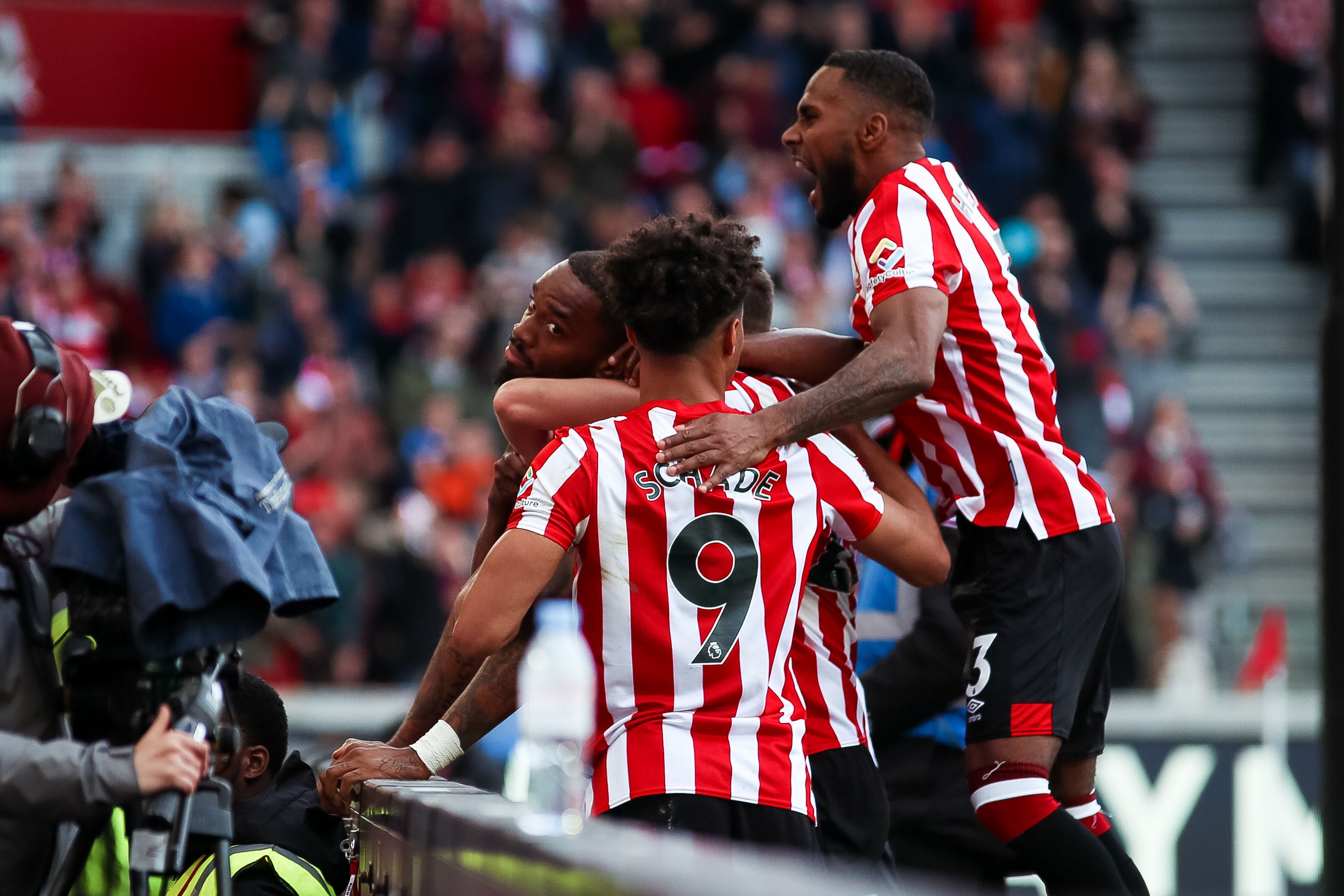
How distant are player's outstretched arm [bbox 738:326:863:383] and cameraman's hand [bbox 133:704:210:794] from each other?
167 cm

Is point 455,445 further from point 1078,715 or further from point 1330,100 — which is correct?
point 1330,100

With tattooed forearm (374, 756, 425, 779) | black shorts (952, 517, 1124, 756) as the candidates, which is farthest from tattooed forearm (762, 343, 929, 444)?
tattooed forearm (374, 756, 425, 779)

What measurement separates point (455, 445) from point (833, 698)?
8.79 meters

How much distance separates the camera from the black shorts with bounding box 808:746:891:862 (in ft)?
12.9

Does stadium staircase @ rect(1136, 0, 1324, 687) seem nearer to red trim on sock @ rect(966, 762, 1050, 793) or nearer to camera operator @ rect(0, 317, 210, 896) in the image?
red trim on sock @ rect(966, 762, 1050, 793)

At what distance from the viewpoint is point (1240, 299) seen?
56.4 ft

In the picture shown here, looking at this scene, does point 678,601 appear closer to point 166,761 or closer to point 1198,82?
point 166,761

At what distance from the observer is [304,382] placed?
12.9m

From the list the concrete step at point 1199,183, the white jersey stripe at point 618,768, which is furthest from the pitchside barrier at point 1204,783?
the concrete step at point 1199,183

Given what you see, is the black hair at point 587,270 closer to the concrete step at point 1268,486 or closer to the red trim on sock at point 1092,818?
the red trim on sock at point 1092,818

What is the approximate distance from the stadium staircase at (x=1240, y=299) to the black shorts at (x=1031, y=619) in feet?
33.4

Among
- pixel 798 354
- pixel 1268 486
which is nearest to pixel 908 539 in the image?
pixel 798 354

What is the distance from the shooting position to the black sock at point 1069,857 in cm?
417

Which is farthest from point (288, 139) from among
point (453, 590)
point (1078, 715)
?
point (1078, 715)
